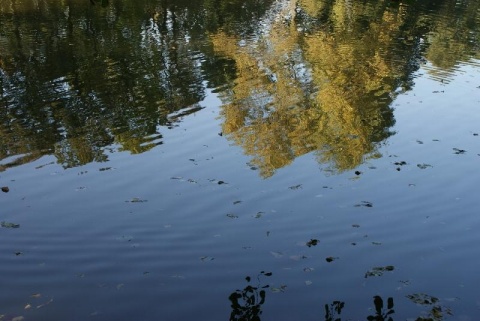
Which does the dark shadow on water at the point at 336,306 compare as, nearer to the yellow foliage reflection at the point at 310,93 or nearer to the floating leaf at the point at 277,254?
the floating leaf at the point at 277,254

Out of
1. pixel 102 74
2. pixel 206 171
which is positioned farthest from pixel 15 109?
pixel 206 171

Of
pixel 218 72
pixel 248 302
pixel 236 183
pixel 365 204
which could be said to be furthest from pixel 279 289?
pixel 218 72

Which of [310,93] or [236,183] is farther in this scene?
[310,93]

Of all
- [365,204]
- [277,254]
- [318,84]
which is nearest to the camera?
[277,254]

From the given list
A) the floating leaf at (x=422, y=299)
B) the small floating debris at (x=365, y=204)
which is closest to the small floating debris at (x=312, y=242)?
the small floating debris at (x=365, y=204)

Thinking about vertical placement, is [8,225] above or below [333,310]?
above

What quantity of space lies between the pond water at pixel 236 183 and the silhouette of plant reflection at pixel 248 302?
39mm

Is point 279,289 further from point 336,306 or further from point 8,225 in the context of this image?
point 8,225

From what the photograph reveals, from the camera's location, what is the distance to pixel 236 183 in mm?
15711

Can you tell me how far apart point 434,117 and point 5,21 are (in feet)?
109

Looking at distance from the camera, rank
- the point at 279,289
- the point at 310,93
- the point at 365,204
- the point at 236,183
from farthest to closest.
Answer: the point at 310,93
the point at 236,183
the point at 365,204
the point at 279,289

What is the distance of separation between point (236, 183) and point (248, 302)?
18.7ft

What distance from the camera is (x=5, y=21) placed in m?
40.1

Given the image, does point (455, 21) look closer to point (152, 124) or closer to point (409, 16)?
point (409, 16)
